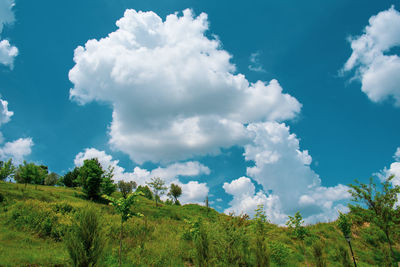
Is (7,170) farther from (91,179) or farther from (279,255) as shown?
(279,255)

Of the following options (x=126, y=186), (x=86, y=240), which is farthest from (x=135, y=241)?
(x=126, y=186)

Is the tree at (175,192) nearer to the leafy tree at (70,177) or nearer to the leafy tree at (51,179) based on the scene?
the leafy tree at (70,177)

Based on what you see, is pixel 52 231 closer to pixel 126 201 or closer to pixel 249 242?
pixel 126 201

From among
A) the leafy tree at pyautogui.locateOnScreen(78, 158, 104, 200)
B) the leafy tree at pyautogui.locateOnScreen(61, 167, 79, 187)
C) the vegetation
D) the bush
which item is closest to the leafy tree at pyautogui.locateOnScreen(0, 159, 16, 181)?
the leafy tree at pyautogui.locateOnScreen(78, 158, 104, 200)

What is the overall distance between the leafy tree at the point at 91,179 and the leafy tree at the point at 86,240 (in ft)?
119

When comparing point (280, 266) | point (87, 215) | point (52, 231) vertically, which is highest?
point (87, 215)

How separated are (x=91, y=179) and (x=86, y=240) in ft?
124

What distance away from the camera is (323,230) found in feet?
111

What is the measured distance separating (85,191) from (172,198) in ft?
122

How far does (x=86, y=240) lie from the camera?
33.1 ft

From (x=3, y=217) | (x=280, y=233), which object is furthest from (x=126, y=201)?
(x=280, y=233)

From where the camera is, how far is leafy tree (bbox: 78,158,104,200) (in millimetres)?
43469

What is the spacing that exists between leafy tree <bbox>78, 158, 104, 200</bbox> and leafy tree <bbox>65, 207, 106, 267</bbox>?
3628 cm

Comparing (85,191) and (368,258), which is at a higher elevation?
(85,191)
